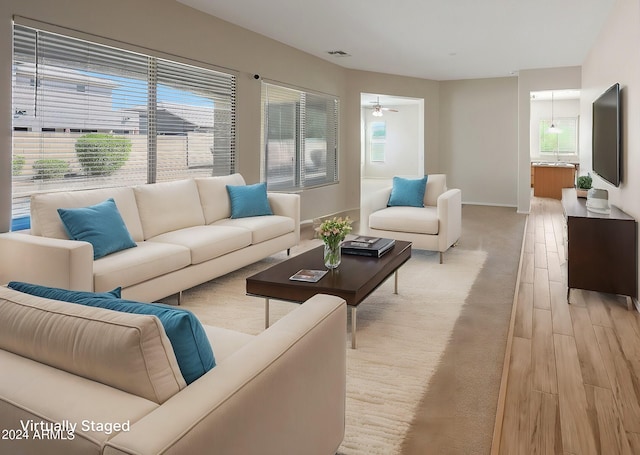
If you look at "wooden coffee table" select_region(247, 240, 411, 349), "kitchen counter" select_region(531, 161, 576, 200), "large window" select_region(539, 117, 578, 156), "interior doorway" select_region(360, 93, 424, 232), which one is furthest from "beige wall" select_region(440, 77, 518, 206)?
"wooden coffee table" select_region(247, 240, 411, 349)

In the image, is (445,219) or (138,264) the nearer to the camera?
(138,264)

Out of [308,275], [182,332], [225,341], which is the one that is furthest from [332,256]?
[182,332]

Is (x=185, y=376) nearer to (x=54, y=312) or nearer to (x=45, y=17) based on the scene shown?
(x=54, y=312)

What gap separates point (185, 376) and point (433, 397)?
4.89 feet

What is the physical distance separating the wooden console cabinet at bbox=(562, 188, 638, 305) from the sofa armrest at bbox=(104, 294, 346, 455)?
276 centimetres

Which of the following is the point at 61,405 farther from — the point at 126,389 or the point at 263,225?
the point at 263,225

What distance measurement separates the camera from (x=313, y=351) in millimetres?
1477

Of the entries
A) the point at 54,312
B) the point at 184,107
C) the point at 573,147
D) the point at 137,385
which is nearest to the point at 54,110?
the point at 184,107

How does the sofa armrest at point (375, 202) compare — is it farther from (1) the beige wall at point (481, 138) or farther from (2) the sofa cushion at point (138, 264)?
(1) the beige wall at point (481, 138)

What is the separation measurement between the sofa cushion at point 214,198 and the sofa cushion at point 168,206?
74mm

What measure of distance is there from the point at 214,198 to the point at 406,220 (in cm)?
202

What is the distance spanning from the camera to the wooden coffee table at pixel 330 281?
9.25ft

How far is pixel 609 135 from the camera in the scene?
4496 millimetres

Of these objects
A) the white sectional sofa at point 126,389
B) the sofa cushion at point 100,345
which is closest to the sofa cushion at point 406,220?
the white sectional sofa at point 126,389
